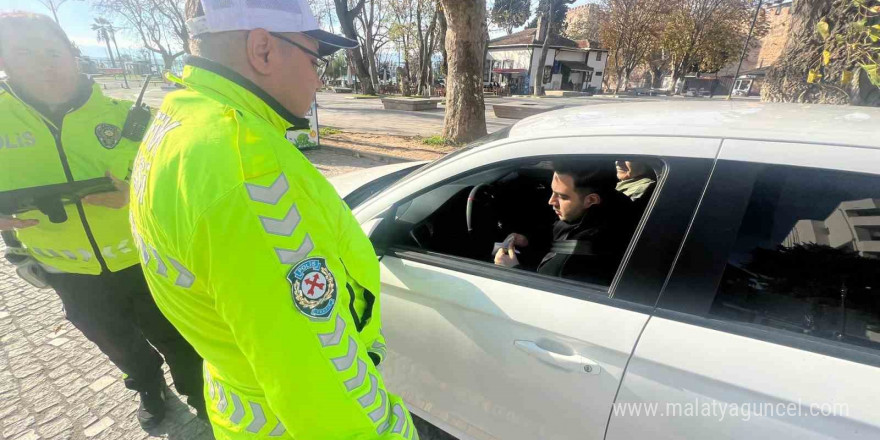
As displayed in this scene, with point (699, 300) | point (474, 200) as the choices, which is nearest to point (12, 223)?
point (474, 200)

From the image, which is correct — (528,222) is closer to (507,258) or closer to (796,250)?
(507,258)

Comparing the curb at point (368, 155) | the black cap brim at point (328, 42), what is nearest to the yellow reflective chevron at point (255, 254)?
the black cap brim at point (328, 42)

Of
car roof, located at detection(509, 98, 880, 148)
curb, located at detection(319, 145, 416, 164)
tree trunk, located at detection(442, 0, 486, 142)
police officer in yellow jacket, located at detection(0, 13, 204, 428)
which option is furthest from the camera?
curb, located at detection(319, 145, 416, 164)

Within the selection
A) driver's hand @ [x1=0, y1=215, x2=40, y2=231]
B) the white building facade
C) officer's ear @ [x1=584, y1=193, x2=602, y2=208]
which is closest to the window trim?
officer's ear @ [x1=584, y1=193, x2=602, y2=208]

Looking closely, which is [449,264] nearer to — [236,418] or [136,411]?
[236,418]

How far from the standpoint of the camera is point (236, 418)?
896 millimetres

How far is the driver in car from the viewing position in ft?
4.85

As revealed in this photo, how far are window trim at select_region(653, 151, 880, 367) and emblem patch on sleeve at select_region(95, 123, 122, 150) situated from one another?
7.98 ft

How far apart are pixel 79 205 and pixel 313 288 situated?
187 centimetres

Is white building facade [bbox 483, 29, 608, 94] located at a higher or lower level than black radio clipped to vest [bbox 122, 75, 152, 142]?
higher

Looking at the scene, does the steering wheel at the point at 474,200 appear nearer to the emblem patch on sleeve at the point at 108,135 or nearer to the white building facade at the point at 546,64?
the emblem patch on sleeve at the point at 108,135

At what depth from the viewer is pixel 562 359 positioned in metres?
1.24

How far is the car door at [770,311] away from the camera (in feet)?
3.17

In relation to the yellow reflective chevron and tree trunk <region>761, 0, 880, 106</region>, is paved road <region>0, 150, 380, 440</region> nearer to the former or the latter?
the yellow reflective chevron
